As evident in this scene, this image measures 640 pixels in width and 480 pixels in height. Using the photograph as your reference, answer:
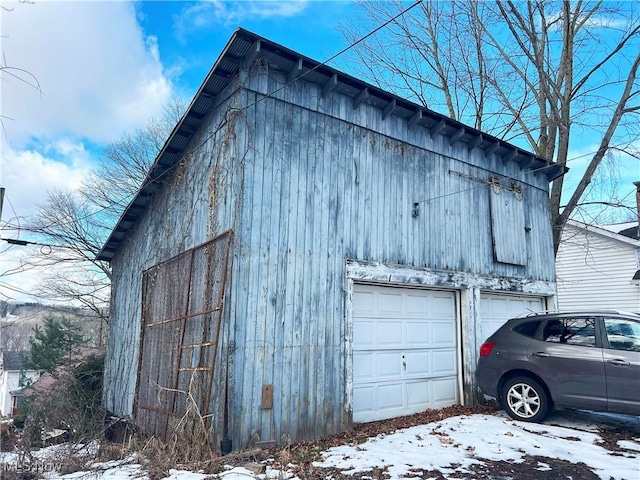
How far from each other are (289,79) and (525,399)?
19.6 feet

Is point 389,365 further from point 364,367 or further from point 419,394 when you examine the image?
point 419,394

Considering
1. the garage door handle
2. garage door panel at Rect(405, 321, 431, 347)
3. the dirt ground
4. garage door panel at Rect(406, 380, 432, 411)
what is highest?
garage door panel at Rect(405, 321, 431, 347)

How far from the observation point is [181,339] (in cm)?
712

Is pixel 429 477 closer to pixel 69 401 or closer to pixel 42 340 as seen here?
pixel 69 401

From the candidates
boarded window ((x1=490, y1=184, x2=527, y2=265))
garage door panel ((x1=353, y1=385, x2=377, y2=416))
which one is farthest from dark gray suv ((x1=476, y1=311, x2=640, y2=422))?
boarded window ((x1=490, y1=184, x2=527, y2=265))

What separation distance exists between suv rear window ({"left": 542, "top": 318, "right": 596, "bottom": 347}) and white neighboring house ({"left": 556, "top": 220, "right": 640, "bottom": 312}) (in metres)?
10.5

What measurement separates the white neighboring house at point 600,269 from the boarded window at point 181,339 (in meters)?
14.1

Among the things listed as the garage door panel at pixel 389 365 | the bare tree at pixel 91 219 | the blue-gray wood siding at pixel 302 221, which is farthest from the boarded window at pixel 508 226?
the bare tree at pixel 91 219

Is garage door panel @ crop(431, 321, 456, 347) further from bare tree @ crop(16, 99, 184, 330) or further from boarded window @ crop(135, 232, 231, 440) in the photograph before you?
bare tree @ crop(16, 99, 184, 330)

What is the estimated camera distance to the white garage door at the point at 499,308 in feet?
29.6

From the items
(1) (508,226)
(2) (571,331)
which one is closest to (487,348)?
(2) (571,331)

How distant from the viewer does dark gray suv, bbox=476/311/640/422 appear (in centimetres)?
626

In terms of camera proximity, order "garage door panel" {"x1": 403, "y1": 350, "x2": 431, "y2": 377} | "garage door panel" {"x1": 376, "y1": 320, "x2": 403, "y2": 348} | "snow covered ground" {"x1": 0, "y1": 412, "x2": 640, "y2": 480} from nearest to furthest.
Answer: "snow covered ground" {"x1": 0, "y1": 412, "x2": 640, "y2": 480}, "garage door panel" {"x1": 376, "y1": 320, "x2": 403, "y2": 348}, "garage door panel" {"x1": 403, "y1": 350, "x2": 431, "y2": 377}

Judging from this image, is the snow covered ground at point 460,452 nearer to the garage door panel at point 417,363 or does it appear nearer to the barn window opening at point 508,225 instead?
the garage door panel at point 417,363
